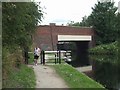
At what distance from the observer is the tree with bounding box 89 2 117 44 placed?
74.5 metres

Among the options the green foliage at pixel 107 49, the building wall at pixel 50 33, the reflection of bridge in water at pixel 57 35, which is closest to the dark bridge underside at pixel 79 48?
the green foliage at pixel 107 49

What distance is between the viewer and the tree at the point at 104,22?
245ft

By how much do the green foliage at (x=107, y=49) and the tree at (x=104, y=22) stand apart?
297 centimetres

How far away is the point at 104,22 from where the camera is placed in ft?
245

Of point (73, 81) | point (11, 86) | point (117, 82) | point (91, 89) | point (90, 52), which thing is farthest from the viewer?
point (90, 52)

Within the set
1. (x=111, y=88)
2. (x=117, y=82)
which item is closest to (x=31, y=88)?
(x=111, y=88)

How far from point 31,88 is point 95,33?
63.6 m

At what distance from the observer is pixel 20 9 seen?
555 inches

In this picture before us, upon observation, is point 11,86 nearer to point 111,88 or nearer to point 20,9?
point 20,9

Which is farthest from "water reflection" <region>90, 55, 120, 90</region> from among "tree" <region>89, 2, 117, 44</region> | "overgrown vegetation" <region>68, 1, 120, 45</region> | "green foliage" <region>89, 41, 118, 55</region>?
"tree" <region>89, 2, 117, 44</region>

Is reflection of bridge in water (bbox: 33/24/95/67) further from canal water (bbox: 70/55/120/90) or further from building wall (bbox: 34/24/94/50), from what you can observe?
canal water (bbox: 70/55/120/90)

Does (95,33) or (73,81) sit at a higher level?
(95,33)

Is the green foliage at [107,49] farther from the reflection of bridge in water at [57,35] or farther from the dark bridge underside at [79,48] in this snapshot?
the reflection of bridge in water at [57,35]

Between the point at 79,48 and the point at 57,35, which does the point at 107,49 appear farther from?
the point at 79,48
